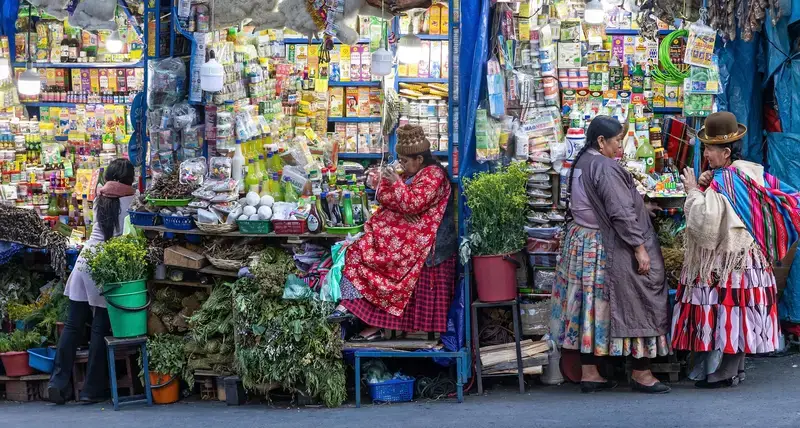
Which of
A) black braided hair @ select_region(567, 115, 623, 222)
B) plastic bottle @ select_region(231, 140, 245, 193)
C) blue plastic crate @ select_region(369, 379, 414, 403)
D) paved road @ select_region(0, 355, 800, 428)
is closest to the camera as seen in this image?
paved road @ select_region(0, 355, 800, 428)

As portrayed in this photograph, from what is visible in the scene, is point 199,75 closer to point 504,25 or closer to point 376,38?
point 504,25

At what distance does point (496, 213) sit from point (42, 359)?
133 inches

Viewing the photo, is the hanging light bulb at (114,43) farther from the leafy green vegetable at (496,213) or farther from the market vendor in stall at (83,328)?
the leafy green vegetable at (496,213)

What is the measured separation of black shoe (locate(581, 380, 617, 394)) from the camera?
6699 millimetres

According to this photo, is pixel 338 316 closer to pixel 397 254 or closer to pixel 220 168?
pixel 397 254

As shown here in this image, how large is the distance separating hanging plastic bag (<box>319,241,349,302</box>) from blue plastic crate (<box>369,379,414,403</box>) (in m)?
0.62

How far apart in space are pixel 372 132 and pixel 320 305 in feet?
14.2

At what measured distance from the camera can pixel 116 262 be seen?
22.8 feet

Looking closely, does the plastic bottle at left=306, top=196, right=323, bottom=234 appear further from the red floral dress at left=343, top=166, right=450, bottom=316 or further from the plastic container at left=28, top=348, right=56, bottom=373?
the plastic container at left=28, top=348, right=56, bottom=373

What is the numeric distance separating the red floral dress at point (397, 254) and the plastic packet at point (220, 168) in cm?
123

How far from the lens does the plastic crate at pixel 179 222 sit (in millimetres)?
7182

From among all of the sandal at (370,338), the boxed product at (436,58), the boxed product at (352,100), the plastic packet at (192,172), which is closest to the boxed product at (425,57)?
the boxed product at (436,58)

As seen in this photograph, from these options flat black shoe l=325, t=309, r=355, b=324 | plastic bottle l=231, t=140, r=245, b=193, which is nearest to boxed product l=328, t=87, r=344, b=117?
plastic bottle l=231, t=140, r=245, b=193

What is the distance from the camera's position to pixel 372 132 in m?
10.8
